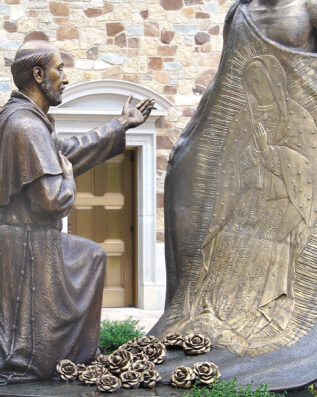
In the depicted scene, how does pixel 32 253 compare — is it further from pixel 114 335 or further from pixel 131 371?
pixel 114 335

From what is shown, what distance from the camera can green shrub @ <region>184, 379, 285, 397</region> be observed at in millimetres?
3102

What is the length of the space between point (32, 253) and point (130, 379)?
24.1 inches

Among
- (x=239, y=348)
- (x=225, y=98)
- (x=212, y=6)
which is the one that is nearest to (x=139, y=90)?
(x=212, y=6)

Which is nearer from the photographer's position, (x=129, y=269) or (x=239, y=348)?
(x=239, y=348)

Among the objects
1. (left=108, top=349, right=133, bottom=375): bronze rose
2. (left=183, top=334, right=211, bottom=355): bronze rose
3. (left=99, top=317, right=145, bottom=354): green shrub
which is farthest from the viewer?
(left=99, top=317, right=145, bottom=354): green shrub

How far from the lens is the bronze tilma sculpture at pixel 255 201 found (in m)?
3.65

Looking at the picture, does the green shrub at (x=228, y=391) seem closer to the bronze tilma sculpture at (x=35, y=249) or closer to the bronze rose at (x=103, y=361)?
the bronze rose at (x=103, y=361)

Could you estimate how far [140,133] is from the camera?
9406 millimetres

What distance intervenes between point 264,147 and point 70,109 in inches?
217

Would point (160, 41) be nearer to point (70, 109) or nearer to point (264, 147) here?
point (70, 109)

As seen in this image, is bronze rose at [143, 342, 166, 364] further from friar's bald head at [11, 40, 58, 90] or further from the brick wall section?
the brick wall section

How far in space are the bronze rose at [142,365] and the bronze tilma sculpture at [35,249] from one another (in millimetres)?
251

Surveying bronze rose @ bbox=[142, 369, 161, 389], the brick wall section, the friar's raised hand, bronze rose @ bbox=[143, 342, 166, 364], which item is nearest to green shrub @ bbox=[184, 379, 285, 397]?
bronze rose @ bbox=[142, 369, 161, 389]

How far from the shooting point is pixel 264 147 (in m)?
3.85
